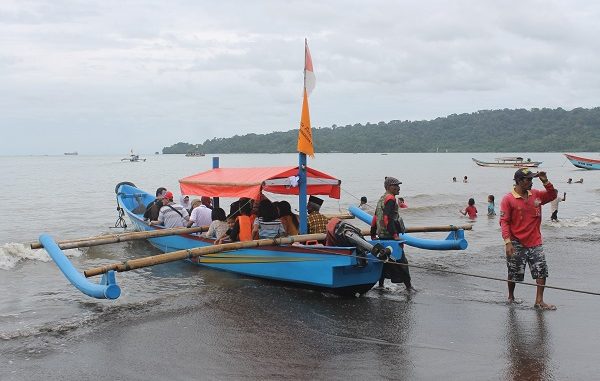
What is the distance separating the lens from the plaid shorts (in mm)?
8023

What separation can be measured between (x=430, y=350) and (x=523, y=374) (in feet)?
3.81

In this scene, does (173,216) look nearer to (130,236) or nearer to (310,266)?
(130,236)

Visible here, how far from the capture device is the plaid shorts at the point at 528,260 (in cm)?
802

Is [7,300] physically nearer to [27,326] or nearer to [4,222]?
[27,326]

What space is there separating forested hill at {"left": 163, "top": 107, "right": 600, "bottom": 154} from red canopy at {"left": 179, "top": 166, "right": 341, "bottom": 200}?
123 meters

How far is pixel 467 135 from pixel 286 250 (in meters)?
143

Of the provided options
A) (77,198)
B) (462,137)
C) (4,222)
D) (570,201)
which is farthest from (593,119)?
(4,222)

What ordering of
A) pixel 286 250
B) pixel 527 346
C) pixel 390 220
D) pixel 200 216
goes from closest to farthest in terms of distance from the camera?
pixel 527 346
pixel 390 220
pixel 286 250
pixel 200 216

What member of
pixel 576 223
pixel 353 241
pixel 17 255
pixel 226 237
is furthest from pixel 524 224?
pixel 576 223

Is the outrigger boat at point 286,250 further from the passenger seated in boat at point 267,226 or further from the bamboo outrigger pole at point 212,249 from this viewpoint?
the passenger seated in boat at point 267,226

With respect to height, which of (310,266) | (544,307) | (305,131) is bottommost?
(544,307)

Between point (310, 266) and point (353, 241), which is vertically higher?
point (353, 241)

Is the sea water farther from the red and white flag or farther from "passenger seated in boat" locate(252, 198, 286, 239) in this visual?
the red and white flag

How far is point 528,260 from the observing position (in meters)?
8.11
